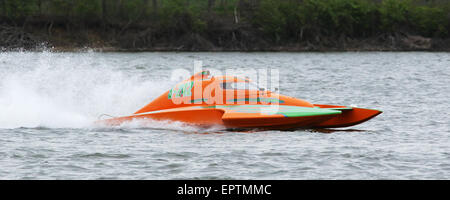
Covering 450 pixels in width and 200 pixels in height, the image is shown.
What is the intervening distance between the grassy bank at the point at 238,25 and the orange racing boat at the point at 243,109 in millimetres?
57748

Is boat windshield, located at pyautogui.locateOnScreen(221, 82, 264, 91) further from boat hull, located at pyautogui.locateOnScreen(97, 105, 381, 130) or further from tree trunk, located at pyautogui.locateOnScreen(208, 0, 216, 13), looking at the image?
tree trunk, located at pyautogui.locateOnScreen(208, 0, 216, 13)

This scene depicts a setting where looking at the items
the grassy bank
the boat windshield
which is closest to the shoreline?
the grassy bank

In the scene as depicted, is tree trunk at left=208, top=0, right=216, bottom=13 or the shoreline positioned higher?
tree trunk at left=208, top=0, right=216, bottom=13

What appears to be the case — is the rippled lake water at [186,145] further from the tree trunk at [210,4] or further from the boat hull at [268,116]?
the tree trunk at [210,4]

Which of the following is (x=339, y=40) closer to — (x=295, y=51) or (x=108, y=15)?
(x=295, y=51)

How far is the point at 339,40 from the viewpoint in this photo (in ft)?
259

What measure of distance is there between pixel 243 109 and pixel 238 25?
6253 centimetres

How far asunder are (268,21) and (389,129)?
62430mm

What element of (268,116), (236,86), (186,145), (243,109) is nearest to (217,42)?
(236,86)

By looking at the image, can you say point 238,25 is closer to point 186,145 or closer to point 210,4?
point 210,4

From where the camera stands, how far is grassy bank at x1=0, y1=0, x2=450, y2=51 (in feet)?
246

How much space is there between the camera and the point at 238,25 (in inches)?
3076

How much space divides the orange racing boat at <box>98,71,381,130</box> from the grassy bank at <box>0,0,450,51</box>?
5775 cm

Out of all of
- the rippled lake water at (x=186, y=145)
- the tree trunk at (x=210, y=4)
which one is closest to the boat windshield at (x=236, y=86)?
the rippled lake water at (x=186, y=145)
